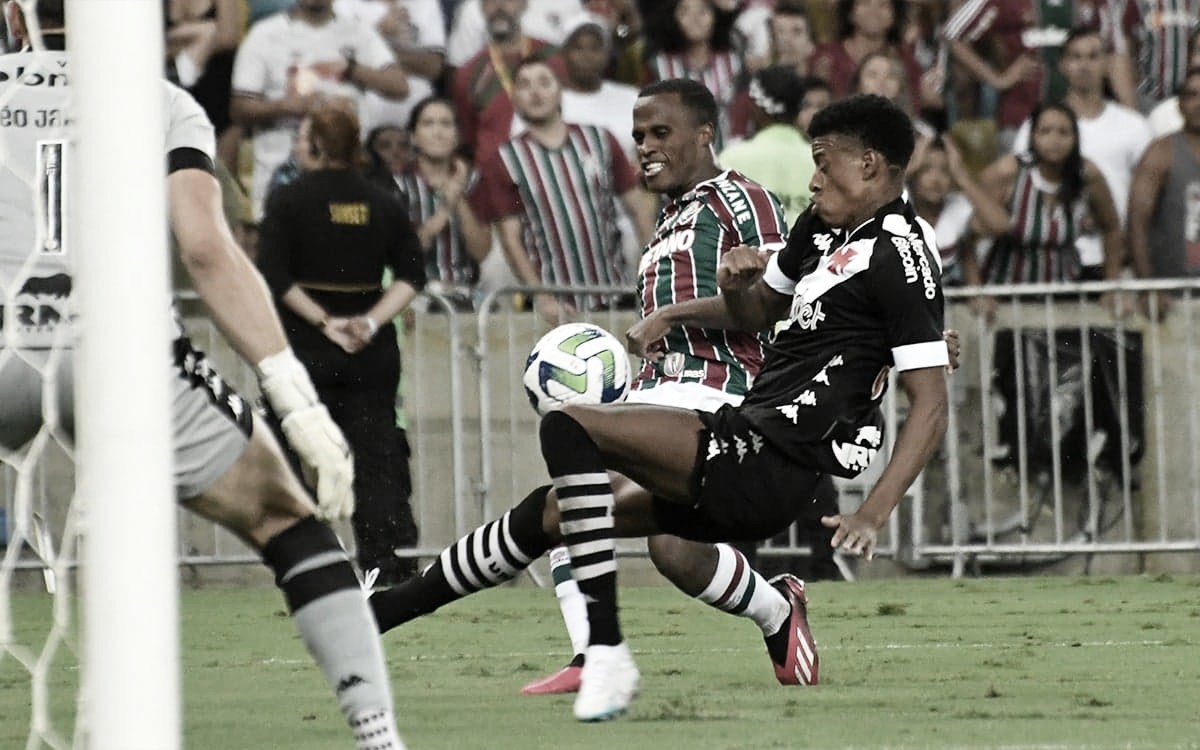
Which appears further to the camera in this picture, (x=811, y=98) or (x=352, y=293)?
(x=811, y=98)

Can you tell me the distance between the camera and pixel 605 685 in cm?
617

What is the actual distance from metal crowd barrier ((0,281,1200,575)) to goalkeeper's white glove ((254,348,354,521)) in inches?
293

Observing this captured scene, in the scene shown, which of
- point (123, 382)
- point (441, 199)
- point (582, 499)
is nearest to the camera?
point (123, 382)

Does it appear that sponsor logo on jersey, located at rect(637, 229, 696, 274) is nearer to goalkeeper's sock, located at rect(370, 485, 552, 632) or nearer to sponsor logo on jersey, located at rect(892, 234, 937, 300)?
goalkeeper's sock, located at rect(370, 485, 552, 632)

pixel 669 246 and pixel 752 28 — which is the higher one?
pixel 752 28

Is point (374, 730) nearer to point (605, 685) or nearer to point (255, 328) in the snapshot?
point (255, 328)

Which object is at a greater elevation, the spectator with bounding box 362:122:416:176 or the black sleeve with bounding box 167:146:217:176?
the spectator with bounding box 362:122:416:176

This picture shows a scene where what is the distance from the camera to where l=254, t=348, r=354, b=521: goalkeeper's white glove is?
4570 millimetres

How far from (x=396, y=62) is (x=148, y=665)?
9830 millimetres

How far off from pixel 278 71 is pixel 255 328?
331 inches

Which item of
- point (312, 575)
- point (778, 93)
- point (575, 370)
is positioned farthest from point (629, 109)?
point (312, 575)

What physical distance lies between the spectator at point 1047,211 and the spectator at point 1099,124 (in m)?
0.21

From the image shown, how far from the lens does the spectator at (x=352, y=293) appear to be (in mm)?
10859

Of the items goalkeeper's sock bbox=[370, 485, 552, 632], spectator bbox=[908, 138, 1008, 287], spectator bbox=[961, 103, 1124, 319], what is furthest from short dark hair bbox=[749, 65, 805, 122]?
goalkeeper's sock bbox=[370, 485, 552, 632]
